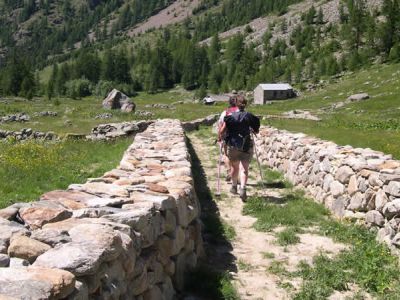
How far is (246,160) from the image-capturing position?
14.0 metres

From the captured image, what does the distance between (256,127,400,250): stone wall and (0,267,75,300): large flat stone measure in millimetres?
6848

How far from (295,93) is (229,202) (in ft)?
292

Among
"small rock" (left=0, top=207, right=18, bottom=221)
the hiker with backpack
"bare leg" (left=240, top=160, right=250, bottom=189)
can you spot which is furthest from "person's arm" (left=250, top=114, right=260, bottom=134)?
"small rock" (left=0, top=207, right=18, bottom=221)

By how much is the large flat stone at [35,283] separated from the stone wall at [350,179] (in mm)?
6848

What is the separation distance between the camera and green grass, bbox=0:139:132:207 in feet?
39.6

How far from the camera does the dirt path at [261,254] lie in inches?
313

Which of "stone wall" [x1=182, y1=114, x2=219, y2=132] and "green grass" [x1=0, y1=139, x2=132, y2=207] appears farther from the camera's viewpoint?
"stone wall" [x1=182, y1=114, x2=219, y2=132]

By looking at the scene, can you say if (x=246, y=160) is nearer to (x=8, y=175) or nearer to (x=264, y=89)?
(x=8, y=175)

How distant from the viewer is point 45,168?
1535 cm

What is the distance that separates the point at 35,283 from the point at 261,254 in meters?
6.18

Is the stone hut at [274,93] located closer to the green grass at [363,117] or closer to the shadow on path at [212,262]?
the green grass at [363,117]

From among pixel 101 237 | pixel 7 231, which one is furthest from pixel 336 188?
pixel 7 231

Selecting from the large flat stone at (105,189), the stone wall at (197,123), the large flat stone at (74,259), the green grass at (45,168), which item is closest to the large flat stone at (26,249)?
the large flat stone at (74,259)

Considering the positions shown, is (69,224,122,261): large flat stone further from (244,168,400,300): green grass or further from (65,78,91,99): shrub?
(65,78,91,99): shrub
